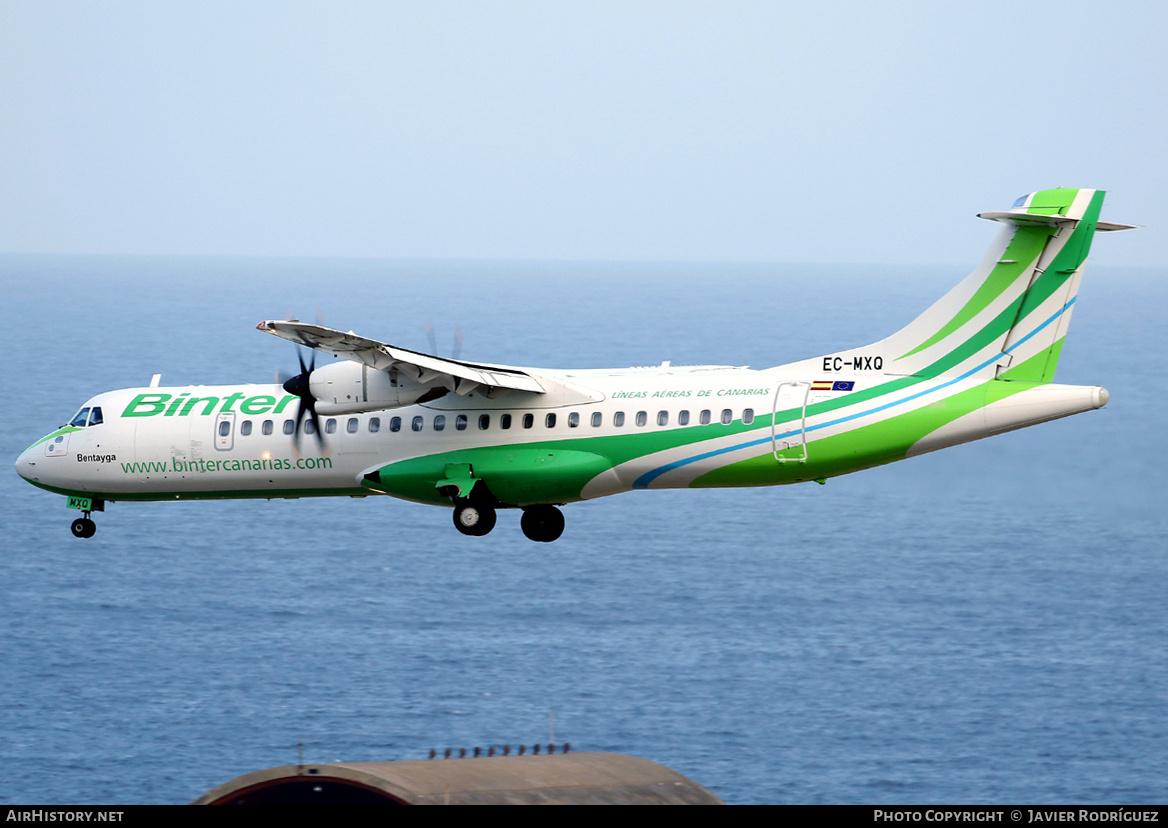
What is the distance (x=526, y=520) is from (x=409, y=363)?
25.9 feet

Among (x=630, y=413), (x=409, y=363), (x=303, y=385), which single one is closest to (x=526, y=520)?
(x=630, y=413)

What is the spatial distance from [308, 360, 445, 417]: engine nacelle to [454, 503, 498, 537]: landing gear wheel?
3737 mm

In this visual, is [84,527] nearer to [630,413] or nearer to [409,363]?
[409,363]

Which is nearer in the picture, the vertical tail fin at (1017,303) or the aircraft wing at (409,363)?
the aircraft wing at (409,363)

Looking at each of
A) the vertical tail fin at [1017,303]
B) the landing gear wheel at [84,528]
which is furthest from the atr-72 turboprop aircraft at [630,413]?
the landing gear wheel at [84,528]

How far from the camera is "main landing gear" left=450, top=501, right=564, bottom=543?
43.7 metres

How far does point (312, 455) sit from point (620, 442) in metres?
9.74

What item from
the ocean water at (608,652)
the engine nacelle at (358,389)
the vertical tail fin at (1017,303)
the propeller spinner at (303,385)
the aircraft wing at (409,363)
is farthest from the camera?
the ocean water at (608,652)

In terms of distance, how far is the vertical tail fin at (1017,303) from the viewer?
1558 inches

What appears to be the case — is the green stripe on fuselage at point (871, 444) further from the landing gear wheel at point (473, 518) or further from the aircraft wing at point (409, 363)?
the landing gear wheel at point (473, 518)

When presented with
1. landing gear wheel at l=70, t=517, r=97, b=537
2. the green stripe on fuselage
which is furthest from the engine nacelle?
landing gear wheel at l=70, t=517, r=97, b=537

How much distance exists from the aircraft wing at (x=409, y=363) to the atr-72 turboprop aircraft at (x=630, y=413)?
0.22ft

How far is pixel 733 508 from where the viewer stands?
168 metres

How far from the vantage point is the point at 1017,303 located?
40.4 meters
